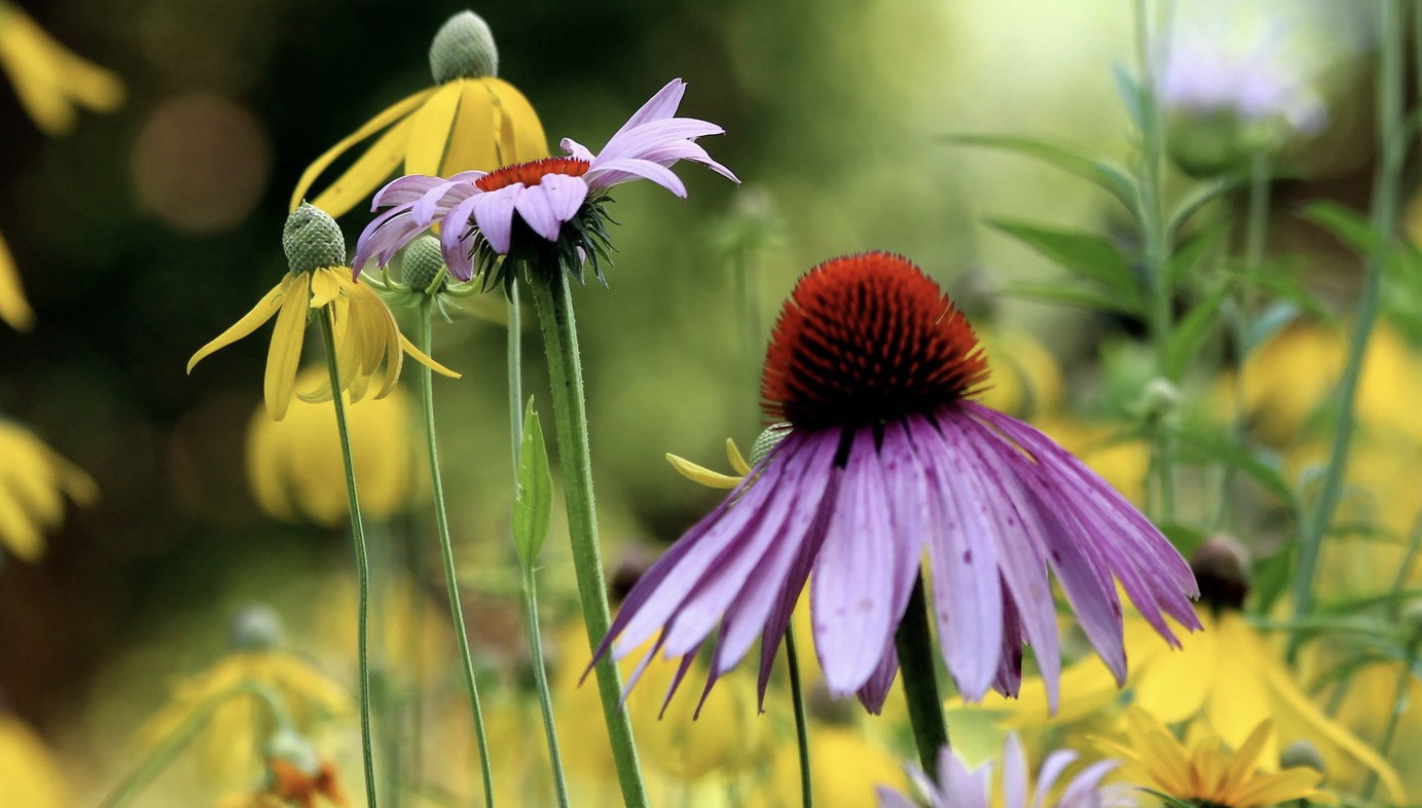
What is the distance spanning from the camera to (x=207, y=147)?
10.3 feet

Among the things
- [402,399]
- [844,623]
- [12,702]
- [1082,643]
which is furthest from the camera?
[12,702]

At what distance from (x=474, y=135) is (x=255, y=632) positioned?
0.43 meters

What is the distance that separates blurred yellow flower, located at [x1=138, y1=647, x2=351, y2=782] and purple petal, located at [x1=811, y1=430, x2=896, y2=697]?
51cm

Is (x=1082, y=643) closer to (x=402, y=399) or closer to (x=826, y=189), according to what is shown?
(x=402, y=399)

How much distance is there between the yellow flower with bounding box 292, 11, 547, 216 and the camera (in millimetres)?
500

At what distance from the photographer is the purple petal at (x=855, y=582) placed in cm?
29

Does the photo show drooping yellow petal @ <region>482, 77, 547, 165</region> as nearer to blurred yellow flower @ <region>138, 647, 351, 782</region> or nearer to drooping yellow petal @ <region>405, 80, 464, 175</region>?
drooping yellow petal @ <region>405, 80, 464, 175</region>

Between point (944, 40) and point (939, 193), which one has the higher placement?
point (944, 40)

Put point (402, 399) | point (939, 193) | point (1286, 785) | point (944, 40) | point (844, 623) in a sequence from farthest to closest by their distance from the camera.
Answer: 1. point (944, 40)
2. point (939, 193)
3. point (402, 399)
4. point (1286, 785)
5. point (844, 623)

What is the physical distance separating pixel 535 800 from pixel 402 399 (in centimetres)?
34

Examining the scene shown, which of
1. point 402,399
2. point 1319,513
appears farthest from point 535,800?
point 1319,513

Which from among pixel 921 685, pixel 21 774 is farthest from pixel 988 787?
pixel 21 774

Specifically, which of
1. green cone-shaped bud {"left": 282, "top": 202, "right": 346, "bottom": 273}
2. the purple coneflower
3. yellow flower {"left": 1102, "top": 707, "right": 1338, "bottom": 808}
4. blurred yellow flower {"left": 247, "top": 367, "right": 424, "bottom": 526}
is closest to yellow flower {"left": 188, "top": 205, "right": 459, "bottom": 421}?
green cone-shaped bud {"left": 282, "top": 202, "right": 346, "bottom": 273}

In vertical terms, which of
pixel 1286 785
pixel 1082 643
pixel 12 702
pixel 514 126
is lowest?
pixel 12 702
